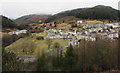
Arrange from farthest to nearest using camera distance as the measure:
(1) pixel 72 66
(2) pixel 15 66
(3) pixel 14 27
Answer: (3) pixel 14 27 → (1) pixel 72 66 → (2) pixel 15 66

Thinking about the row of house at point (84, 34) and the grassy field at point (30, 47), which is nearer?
the grassy field at point (30, 47)

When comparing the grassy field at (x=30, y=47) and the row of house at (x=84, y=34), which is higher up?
the row of house at (x=84, y=34)

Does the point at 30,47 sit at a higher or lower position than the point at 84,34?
lower

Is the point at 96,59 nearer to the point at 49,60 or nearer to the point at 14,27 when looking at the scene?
the point at 49,60

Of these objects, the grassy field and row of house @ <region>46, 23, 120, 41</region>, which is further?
row of house @ <region>46, 23, 120, 41</region>

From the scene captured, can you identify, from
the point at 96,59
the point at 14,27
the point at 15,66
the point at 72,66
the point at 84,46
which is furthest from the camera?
the point at 14,27

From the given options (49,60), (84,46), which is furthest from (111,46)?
(49,60)

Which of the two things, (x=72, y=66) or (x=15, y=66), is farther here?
(x=72, y=66)

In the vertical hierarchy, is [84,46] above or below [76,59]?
above

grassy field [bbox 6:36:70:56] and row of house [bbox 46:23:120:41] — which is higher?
row of house [bbox 46:23:120:41]

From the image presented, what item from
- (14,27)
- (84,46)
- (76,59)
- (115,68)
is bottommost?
(115,68)

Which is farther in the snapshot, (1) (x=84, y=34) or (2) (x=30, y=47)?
(1) (x=84, y=34)
